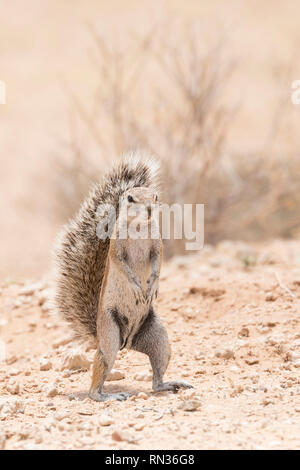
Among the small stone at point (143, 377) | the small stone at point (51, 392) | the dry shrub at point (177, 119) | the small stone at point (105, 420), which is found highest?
the dry shrub at point (177, 119)

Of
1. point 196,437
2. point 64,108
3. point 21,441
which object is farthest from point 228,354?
point 64,108

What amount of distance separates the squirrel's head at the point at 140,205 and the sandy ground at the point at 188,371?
1085mm

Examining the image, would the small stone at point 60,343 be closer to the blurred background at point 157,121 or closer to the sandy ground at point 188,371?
the sandy ground at point 188,371

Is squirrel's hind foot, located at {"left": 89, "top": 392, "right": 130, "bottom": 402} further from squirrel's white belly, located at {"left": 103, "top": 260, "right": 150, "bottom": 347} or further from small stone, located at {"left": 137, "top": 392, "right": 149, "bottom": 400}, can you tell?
Result: squirrel's white belly, located at {"left": 103, "top": 260, "right": 150, "bottom": 347}

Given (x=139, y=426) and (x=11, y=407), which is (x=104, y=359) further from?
(x=139, y=426)

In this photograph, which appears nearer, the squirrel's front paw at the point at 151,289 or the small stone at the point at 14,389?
the squirrel's front paw at the point at 151,289

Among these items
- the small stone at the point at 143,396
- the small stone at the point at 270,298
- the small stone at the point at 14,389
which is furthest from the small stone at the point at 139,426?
the small stone at the point at 270,298

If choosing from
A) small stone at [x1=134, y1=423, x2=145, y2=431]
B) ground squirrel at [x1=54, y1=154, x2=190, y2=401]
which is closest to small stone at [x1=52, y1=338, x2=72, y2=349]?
ground squirrel at [x1=54, y1=154, x2=190, y2=401]

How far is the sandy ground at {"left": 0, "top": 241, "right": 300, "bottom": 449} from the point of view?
10.6 feet

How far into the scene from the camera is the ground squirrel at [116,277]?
3961 millimetres

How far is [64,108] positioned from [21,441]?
16.7 m

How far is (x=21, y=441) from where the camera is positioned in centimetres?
323

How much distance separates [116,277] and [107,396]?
745 mm
